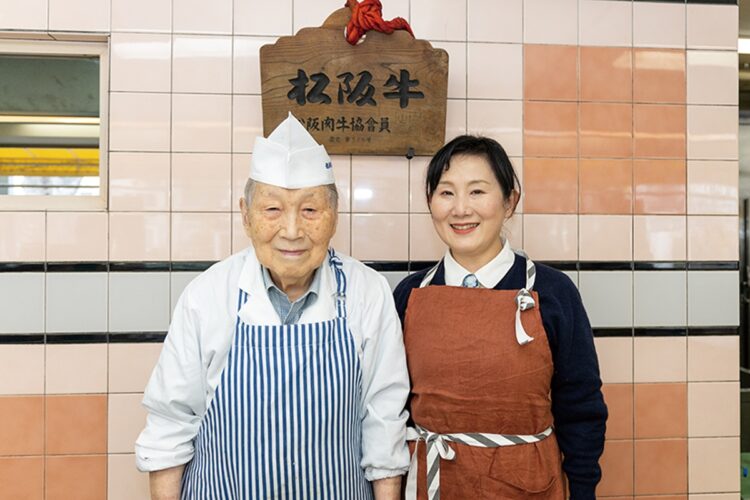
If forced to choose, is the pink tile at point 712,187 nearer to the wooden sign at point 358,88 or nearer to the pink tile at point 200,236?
the wooden sign at point 358,88

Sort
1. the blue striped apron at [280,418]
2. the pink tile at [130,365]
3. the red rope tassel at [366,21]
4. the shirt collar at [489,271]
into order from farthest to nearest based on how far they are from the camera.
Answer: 1. the pink tile at [130,365]
2. the red rope tassel at [366,21]
3. the shirt collar at [489,271]
4. the blue striped apron at [280,418]

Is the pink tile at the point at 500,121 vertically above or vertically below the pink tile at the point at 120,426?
above

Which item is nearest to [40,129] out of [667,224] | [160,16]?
Result: [160,16]

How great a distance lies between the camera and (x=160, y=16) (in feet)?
7.19

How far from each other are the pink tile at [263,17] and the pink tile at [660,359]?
6.52ft

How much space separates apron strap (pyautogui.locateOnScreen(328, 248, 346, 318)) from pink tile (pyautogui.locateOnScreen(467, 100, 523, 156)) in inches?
39.0

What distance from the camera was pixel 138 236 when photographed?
2.18 metres

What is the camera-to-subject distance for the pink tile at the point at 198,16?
7.20 ft

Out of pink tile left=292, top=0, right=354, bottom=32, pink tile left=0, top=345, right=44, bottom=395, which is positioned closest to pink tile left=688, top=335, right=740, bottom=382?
pink tile left=292, top=0, right=354, bottom=32

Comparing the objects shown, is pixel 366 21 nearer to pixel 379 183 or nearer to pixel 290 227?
pixel 379 183

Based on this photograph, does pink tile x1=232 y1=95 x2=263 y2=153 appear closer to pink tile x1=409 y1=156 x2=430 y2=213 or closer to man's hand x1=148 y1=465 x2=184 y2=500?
pink tile x1=409 y1=156 x2=430 y2=213

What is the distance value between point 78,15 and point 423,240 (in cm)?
165

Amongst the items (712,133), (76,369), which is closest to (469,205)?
(712,133)

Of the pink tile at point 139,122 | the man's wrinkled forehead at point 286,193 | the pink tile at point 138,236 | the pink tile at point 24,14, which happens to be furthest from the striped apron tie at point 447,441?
the pink tile at point 24,14
